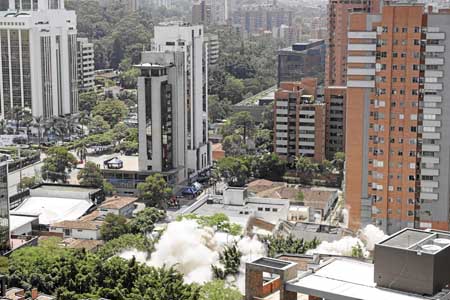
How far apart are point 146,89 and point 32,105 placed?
249 inches

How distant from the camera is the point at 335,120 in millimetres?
15844

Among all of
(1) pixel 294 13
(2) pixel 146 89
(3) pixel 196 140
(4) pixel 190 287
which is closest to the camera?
(4) pixel 190 287

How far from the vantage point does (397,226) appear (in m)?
10.3

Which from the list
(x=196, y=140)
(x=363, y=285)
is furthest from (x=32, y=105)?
(x=363, y=285)

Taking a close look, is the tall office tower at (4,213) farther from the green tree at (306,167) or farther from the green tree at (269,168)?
the green tree at (306,167)

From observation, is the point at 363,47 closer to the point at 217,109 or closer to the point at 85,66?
the point at 217,109

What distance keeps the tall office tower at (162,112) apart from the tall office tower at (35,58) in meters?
5.93

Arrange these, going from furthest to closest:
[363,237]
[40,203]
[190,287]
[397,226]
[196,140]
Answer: [196,140] → [40,203] → [397,226] → [363,237] → [190,287]

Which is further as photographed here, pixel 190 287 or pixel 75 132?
pixel 75 132

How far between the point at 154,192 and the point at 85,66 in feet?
36.8

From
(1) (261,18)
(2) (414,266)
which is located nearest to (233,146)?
(2) (414,266)

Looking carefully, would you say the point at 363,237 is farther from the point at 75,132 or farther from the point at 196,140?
the point at 75,132

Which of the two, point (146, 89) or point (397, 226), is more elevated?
point (146, 89)

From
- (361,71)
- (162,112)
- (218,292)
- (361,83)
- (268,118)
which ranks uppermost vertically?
(361,71)
